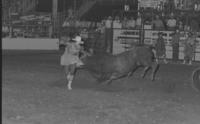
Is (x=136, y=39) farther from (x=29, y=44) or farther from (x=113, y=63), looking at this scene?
(x=113, y=63)

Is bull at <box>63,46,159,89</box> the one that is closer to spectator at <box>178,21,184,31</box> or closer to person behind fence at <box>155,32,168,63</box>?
person behind fence at <box>155,32,168,63</box>

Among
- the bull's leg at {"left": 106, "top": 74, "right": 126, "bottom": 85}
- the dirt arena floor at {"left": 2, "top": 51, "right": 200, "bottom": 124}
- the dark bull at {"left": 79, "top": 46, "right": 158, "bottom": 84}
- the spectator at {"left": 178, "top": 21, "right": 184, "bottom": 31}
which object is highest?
the spectator at {"left": 178, "top": 21, "right": 184, "bottom": 31}

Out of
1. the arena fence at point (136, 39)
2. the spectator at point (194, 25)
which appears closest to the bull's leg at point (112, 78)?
the arena fence at point (136, 39)

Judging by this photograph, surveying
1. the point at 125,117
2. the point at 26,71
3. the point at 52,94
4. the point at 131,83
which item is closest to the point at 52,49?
the point at 26,71

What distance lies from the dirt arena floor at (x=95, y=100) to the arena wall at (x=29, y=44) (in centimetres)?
1510

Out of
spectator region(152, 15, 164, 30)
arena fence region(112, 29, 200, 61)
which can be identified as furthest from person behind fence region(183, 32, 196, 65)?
spectator region(152, 15, 164, 30)

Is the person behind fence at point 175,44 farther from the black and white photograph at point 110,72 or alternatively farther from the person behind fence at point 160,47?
the person behind fence at point 160,47

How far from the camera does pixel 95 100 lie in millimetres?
10438

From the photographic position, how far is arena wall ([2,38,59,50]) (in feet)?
101

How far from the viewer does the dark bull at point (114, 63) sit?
12.6 metres

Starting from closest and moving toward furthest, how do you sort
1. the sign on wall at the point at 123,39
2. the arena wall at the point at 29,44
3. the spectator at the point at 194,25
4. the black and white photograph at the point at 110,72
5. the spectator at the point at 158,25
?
the black and white photograph at the point at 110,72
the spectator at the point at 194,25
the spectator at the point at 158,25
the sign on wall at the point at 123,39
the arena wall at the point at 29,44

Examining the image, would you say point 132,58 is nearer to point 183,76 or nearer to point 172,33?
point 183,76

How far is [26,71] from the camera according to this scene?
1650cm

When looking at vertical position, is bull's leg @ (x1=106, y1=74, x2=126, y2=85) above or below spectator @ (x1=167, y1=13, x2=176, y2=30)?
below
